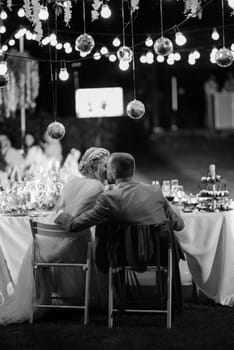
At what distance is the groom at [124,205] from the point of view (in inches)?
161

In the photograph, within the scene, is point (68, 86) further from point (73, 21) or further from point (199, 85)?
point (199, 85)

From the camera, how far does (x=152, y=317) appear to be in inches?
171

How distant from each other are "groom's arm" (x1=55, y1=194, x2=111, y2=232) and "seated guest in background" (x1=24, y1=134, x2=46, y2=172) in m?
5.72

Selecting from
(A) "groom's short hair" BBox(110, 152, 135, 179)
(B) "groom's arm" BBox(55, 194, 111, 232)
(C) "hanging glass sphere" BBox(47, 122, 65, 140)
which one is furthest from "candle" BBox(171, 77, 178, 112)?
(B) "groom's arm" BBox(55, 194, 111, 232)

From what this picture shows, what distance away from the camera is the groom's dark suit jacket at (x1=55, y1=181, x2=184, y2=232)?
4.09 meters

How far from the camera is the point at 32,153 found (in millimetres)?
10703

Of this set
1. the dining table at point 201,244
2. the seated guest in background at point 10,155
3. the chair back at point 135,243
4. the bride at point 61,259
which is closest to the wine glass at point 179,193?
the dining table at point 201,244

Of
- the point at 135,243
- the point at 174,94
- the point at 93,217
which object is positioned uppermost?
the point at 174,94

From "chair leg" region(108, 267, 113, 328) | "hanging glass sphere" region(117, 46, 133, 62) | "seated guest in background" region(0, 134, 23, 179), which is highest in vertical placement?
"hanging glass sphere" region(117, 46, 133, 62)

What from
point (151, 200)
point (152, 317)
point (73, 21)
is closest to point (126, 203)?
point (151, 200)

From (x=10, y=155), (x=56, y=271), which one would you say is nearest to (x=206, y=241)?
(x=56, y=271)

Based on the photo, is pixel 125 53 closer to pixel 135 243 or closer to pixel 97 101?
pixel 97 101

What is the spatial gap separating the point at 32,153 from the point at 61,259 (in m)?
6.46

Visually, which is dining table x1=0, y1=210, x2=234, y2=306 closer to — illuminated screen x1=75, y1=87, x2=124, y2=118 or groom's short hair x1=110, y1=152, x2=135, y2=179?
groom's short hair x1=110, y1=152, x2=135, y2=179
